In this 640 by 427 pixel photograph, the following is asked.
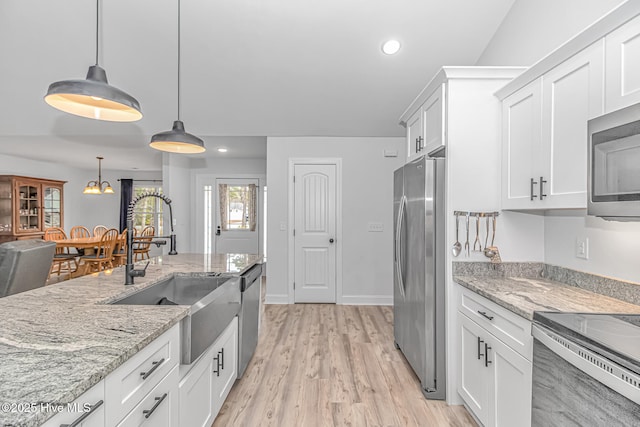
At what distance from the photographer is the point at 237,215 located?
6637mm

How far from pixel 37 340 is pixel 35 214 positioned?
23.2ft

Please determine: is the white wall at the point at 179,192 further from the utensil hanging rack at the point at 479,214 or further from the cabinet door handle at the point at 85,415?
the cabinet door handle at the point at 85,415

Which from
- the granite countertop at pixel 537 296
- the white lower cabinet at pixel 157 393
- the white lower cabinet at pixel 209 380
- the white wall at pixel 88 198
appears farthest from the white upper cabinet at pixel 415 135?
the white wall at pixel 88 198

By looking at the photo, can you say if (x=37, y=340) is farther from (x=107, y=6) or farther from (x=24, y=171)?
(x=24, y=171)

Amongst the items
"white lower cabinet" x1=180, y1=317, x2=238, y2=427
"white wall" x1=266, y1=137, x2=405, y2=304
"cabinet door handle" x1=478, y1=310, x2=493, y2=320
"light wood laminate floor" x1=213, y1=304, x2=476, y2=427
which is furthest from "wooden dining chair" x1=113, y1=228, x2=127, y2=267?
"cabinet door handle" x1=478, y1=310, x2=493, y2=320

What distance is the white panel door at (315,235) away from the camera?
184 inches

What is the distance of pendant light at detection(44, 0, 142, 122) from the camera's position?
1352mm

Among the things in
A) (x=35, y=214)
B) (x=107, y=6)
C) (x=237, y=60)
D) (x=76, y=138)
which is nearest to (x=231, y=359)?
(x=237, y=60)

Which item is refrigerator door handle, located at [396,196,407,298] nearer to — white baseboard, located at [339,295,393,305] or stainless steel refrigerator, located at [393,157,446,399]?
stainless steel refrigerator, located at [393,157,446,399]

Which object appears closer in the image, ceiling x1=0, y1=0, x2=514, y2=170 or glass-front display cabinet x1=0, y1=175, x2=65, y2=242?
ceiling x1=0, y1=0, x2=514, y2=170

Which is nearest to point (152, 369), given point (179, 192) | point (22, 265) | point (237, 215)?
point (22, 265)

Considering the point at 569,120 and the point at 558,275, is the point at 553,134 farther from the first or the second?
the point at 558,275

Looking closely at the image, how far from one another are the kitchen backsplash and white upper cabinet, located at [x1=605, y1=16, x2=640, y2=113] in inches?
35.2

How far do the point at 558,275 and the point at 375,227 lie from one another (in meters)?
2.64
